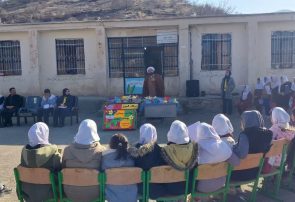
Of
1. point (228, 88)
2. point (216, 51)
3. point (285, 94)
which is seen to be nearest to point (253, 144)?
point (285, 94)

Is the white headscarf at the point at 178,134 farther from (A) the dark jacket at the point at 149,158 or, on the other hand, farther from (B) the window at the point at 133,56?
(B) the window at the point at 133,56

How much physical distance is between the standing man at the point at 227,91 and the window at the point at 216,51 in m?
2.11

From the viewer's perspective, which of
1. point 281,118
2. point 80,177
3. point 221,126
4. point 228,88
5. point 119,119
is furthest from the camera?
point 228,88

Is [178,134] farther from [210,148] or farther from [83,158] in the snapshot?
[83,158]

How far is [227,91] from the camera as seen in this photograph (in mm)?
15156

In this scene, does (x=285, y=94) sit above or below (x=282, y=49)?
below

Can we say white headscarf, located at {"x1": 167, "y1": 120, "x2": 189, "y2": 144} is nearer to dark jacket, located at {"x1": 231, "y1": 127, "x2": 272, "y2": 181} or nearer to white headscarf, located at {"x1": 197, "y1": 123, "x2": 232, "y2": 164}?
white headscarf, located at {"x1": 197, "y1": 123, "x2": 232, "y2": 164}

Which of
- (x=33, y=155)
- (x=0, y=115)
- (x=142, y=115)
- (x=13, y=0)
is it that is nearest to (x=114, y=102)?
(x=142, y=115)

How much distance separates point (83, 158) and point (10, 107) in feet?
32.0

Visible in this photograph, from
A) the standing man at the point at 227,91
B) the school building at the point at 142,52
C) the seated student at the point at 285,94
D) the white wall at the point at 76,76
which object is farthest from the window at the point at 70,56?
the seated student at the point at 285,94

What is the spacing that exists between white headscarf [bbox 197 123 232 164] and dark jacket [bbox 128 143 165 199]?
0.54 metres

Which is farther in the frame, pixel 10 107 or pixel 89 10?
pixel 89 10

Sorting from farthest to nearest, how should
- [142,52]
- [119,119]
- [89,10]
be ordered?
[89,10] → [142,52] → [119,119]

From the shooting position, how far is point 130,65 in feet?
58.1
